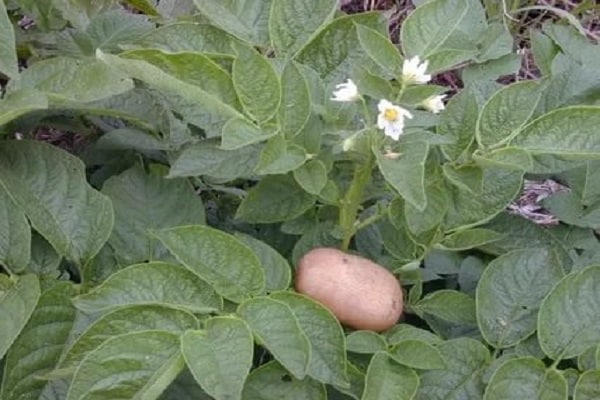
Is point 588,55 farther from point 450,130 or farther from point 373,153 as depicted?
point 373,153

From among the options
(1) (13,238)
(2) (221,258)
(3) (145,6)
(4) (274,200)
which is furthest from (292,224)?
(3) (145,6)

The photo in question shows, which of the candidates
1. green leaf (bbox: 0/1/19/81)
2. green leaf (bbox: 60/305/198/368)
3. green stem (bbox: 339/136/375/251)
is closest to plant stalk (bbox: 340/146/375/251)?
green stem (bbox: 339/136/375/251)

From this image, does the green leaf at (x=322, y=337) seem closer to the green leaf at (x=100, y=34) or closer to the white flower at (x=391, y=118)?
the white flower at (x=391, y=118)

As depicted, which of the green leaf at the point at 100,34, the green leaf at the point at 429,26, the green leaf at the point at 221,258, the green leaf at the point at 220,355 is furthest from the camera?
the green leaf at the point at 100,34

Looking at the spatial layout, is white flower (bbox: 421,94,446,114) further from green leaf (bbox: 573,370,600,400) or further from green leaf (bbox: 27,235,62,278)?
green leaf (bbox: 27,235,62,278)

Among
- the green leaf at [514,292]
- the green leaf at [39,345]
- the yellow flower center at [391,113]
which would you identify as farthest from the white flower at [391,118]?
the green leaf at [39,345]

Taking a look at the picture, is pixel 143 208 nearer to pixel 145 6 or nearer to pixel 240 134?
pixel 240 134

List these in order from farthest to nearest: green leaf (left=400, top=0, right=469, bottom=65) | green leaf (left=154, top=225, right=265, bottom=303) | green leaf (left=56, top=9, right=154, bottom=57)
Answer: green leaf (left=56, top=9, right=154, bottom=57) → green leaf (left=400, top=0, right=469, bottom=65) → green leaf (left=154, top=225, right=265, bottom=303)
